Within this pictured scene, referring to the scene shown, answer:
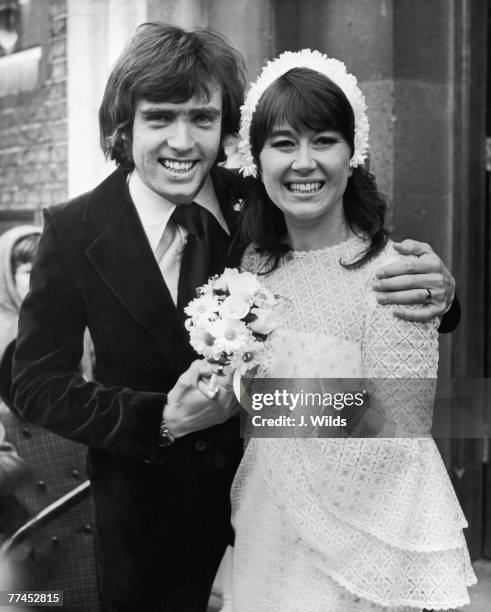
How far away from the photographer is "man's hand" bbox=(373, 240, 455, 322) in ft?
6.22

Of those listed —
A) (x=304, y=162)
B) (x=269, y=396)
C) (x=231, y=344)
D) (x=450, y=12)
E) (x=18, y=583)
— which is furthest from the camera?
(x=18, y=583)

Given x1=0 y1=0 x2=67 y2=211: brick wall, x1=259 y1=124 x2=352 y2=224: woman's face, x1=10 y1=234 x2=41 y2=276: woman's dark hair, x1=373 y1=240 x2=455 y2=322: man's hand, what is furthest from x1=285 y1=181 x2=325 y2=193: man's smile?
x1=10 y1=234 x2=41 y2=276: woman's dark hair

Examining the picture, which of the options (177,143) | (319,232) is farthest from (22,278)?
(319,232)

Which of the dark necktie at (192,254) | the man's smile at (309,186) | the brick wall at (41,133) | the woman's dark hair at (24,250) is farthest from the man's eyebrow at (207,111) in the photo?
the woman's dark hair at (24,250)

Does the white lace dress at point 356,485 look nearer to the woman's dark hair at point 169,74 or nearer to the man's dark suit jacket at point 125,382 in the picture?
the man's dark suit jacket at point 125,382

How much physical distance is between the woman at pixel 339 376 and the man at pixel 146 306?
0.76ft

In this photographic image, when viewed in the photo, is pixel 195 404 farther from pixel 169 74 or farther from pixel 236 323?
pixel 169 74

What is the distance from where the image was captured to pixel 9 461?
9.23 ft

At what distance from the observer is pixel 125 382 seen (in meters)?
2.27

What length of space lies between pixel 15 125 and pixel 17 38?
290 millimetres

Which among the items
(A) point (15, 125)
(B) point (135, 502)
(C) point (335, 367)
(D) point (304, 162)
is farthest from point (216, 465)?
(A) point (15, 125)

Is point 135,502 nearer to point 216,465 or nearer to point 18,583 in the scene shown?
point 216,465

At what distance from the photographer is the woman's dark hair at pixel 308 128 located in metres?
1.93

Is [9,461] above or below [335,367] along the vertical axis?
below
